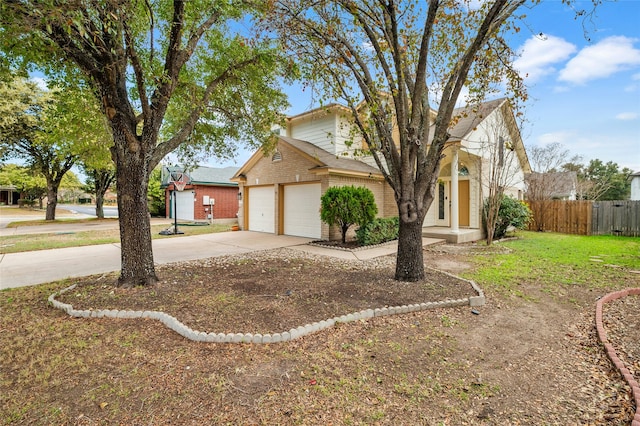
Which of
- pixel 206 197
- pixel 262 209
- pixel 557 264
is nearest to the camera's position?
pixel 557 264

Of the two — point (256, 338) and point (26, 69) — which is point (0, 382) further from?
point (26, 69)

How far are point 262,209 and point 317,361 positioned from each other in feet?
39.0

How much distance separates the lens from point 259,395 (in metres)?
2.50

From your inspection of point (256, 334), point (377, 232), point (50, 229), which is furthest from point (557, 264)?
point (50, 229)

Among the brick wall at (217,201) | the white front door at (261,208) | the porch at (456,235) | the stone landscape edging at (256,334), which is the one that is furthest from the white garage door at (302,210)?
the brick wall at (217,201)

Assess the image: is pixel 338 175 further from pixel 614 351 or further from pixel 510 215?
pixel 614 351

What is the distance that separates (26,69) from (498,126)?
14255 mm

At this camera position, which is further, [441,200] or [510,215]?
[441,200]

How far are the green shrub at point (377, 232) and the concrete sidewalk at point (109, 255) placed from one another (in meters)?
0.34

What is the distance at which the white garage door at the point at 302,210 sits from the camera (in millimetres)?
11992

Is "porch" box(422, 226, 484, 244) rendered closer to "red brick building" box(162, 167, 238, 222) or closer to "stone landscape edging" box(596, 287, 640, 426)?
"stone landscape edging" box(596, 287, 640, 426)

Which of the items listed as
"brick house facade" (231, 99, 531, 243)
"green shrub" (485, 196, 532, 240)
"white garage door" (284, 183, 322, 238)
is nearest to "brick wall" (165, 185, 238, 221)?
"brick house facade" (231, 99, 531, 243)

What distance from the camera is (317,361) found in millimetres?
3018

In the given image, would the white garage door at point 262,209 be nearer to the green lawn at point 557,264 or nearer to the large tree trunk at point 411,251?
the green lawn at point 557,264
